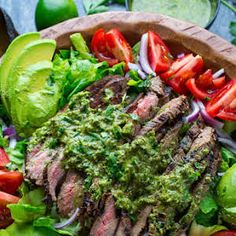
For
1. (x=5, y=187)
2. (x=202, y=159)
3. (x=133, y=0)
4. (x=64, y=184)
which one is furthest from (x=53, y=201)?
(x=133, y=0)

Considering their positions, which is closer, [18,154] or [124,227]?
[124,227]

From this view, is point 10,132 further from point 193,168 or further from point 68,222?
point 193,168

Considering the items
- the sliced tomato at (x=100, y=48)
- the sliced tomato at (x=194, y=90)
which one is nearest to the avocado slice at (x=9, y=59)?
the sliced tomato at (x=100, y=48)

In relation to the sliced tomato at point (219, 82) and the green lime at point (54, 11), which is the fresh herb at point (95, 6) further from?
the sliced tomato at point (219, 82)

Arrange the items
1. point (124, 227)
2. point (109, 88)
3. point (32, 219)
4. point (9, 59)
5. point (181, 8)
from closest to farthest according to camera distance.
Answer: point (124, 227) → point (32, 219) → point (109, 88) → point (9, 59) → point (181, 8)

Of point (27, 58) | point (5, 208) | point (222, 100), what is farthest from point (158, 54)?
point (5, 208)

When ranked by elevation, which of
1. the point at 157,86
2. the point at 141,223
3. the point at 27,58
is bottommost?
the point at 141,223

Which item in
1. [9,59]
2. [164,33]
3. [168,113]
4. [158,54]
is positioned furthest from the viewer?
[164,33]
